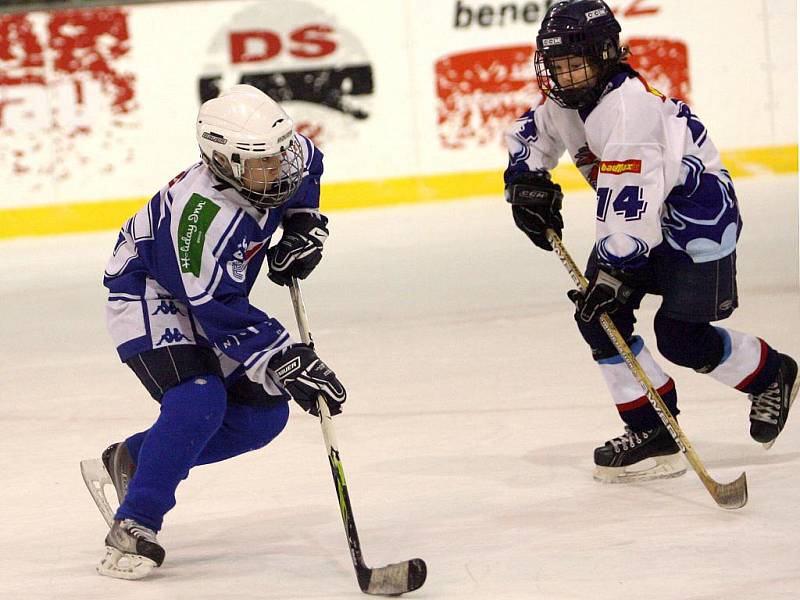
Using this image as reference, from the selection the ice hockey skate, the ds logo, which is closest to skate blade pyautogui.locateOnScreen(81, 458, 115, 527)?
the ice hockey skate

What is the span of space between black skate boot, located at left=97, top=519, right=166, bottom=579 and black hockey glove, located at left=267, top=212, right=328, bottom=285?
1.96ft

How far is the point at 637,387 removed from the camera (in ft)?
11.3

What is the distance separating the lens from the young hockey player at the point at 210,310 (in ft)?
9.01

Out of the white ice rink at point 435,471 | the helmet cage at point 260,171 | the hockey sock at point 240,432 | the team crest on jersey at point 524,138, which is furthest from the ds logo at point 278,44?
the helmet cage at point 260,171

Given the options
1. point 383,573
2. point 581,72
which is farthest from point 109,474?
point 581,72

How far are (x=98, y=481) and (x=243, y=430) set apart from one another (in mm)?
374

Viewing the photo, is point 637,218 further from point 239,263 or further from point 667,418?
point 239,263

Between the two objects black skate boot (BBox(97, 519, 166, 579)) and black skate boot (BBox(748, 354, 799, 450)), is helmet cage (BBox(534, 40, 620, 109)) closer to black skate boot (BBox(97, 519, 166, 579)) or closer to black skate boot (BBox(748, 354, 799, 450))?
black skate boot (BBox(748, 354, 799, 450))

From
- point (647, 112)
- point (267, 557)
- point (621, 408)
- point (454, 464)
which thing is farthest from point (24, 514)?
point (647, 112)

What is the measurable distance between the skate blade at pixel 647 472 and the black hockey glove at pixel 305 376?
885mm

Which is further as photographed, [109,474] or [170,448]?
[109,474]

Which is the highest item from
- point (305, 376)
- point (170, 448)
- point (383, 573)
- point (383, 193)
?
point (305, 376)

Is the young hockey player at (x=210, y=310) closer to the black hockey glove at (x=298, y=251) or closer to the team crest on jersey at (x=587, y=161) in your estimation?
the black hockey glove at (x=298, y=251)

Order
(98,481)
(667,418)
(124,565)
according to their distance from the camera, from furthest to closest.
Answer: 1. (667,418)
2. (98,481)
3. (124,565)
